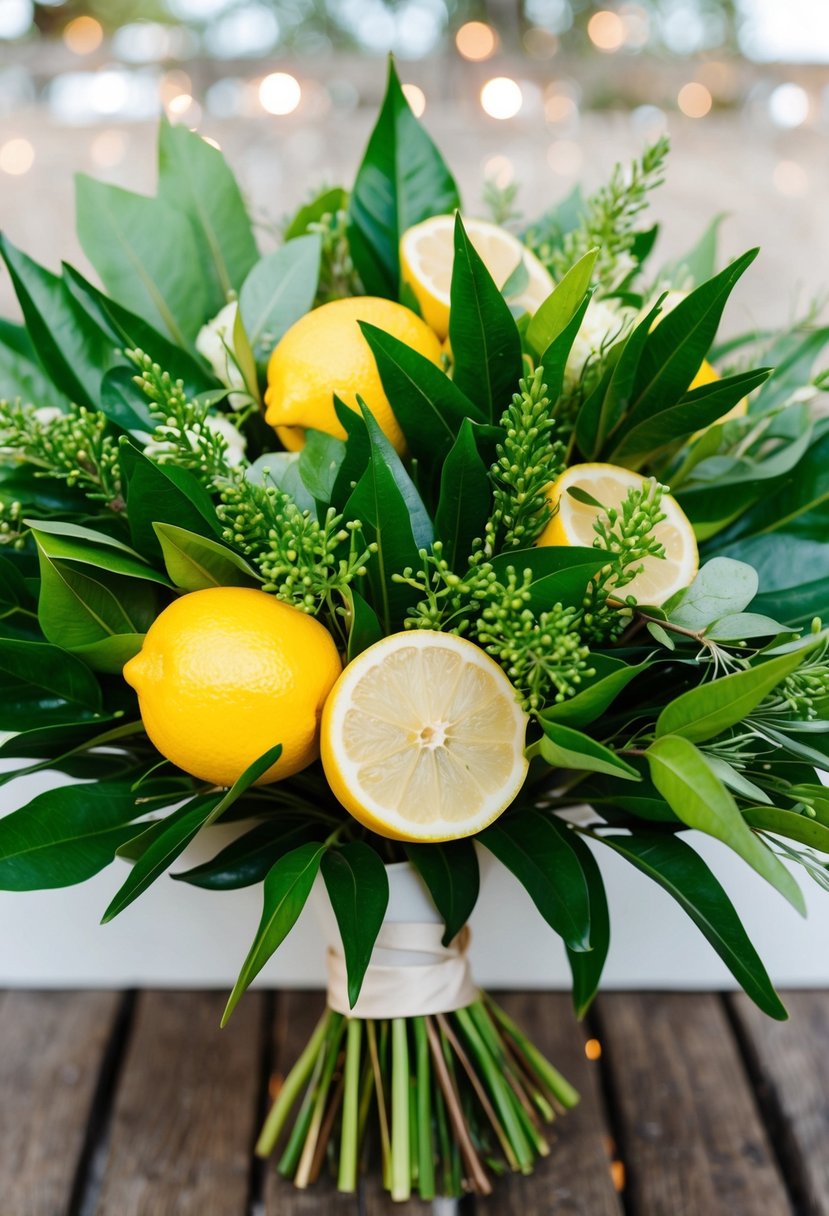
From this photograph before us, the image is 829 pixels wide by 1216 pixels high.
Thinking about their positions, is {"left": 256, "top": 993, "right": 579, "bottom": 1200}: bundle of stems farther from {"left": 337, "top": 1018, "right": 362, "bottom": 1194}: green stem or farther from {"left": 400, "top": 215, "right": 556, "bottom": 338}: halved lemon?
{"left": 400, "top": 215, "right": 556, "bottom": 338}: halved lemon

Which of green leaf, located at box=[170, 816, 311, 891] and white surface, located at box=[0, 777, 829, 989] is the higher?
green leaf, located at box=[170, 816, 311, 891]

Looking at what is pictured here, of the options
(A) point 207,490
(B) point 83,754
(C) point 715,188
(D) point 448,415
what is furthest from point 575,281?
(C) point 715,188

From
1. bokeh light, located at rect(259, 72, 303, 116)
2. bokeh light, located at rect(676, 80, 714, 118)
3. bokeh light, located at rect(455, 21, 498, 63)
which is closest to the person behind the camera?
bokeh light, located at rect(259, 72, 303, 116)

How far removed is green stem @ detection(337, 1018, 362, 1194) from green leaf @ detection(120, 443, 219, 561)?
0.32 meters

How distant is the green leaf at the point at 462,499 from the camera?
0.44 metres

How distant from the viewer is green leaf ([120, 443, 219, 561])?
0.43 meters

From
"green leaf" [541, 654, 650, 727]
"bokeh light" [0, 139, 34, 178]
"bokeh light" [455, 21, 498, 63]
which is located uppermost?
"bokeh light" [455, 21, 498, 63]

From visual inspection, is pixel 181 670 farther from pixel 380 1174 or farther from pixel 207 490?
pixel 380 1174

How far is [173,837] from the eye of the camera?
1.41 ft

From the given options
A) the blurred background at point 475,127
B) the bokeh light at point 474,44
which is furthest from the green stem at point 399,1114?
the bokeh light at point 474,44

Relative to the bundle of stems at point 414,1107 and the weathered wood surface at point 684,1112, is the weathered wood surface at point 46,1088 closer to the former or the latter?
the bundle of stems at point 414,1107

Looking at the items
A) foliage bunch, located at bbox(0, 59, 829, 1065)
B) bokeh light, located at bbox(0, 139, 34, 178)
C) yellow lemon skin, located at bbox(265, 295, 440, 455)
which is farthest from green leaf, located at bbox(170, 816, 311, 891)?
bokeh light, located at bbox(0, 139, 34, 178)

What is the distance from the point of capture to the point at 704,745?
1.42 ft

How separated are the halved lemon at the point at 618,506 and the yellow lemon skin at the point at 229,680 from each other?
0.12m
